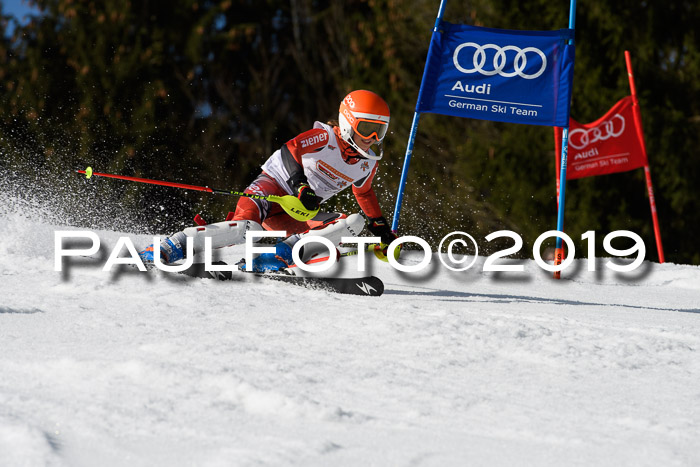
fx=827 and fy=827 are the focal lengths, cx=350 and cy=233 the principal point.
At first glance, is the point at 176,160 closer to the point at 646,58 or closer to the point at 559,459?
the point at 646,58

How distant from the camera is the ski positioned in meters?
4.75

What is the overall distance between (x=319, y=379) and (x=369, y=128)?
2.60 metres

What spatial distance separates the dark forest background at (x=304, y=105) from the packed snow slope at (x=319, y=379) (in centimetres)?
907

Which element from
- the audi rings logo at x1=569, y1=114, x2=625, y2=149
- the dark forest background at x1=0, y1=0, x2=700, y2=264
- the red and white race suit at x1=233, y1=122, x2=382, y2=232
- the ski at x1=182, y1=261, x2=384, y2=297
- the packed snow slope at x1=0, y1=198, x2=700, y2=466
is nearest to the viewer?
the packed snow slope at x1=0, y1=198, x2=700, y2=466

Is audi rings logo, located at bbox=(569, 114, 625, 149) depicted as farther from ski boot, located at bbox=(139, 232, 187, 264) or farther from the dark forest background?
ski boot, located at bbox=(139, 232, 187, 264)

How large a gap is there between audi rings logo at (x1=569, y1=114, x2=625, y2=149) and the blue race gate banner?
2601mm

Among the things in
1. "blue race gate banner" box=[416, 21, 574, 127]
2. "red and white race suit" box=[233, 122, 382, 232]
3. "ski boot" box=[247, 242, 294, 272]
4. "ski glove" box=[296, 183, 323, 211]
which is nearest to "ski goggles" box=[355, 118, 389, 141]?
"red and white race suit" box=[233, 122, 382, 232]

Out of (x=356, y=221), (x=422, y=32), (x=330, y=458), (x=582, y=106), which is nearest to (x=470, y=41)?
(x=356, y=221)

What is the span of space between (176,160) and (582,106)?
7.61 metres

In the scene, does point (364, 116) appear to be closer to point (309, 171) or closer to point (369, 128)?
point (369, 128)

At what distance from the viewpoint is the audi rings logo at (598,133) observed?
369 inches

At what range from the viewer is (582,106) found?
44.3 ft

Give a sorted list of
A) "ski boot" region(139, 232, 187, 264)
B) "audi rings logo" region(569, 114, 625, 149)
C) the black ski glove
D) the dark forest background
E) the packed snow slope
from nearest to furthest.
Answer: the packed snow slope → "ski boot" region(139, 232, 187, 264) → the black ski glove → "audi rings logo" region(569, 114, 625, 149) → the dark forest background

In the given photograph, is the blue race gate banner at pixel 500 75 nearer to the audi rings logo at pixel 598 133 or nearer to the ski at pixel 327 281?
the ski at pixel 327 281
